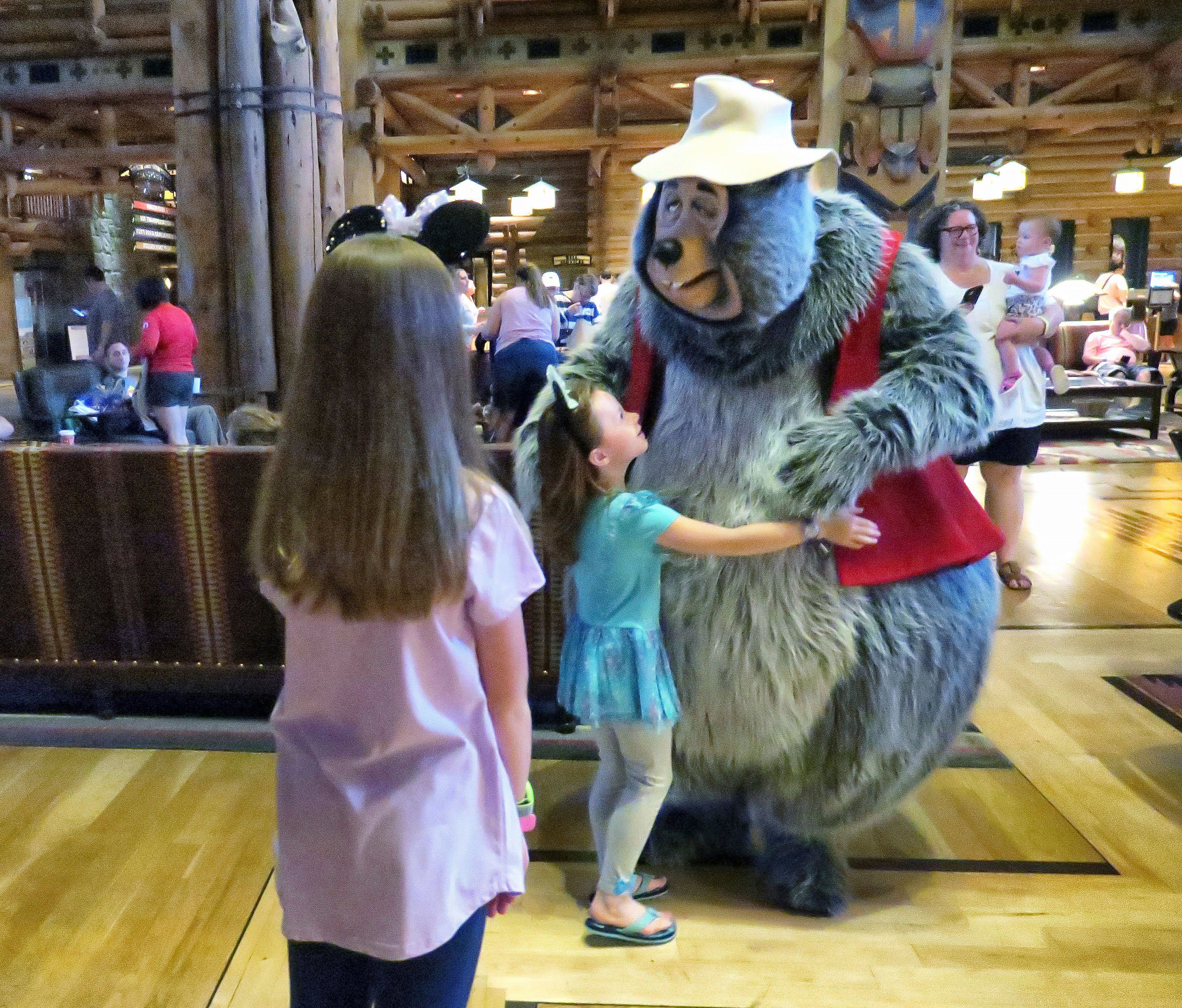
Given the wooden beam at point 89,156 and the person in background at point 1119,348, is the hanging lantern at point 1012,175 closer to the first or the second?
the person in background at point 1119,348

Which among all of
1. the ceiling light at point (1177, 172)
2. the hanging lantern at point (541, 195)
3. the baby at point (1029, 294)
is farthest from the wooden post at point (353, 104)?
the ceiling light at point (1177, 172)

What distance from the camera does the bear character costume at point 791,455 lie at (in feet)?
5.47

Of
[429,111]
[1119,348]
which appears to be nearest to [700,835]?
[429,111]

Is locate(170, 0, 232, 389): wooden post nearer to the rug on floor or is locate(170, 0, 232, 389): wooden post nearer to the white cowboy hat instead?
the white cowboy hat

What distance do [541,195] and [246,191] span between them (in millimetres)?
7484

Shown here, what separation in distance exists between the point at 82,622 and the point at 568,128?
8.03 meters

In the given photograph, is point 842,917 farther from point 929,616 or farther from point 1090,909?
point 929,616

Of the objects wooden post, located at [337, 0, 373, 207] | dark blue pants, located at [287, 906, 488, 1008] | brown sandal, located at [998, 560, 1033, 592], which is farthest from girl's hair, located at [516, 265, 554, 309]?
dark blue pants, located at [287, 906, 488, 1008]

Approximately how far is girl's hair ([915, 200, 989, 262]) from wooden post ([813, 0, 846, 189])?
1.08 m

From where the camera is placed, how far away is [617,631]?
165 centimetres

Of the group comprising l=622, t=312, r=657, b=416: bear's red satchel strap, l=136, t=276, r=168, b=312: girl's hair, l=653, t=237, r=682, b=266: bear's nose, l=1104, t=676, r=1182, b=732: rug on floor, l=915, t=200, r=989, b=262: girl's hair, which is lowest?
l=1104, t=676, r=1182, b=732: rug on floor

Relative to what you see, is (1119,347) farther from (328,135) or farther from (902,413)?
(902,413)

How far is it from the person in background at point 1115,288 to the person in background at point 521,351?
20.9ft

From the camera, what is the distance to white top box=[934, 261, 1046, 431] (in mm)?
3379
